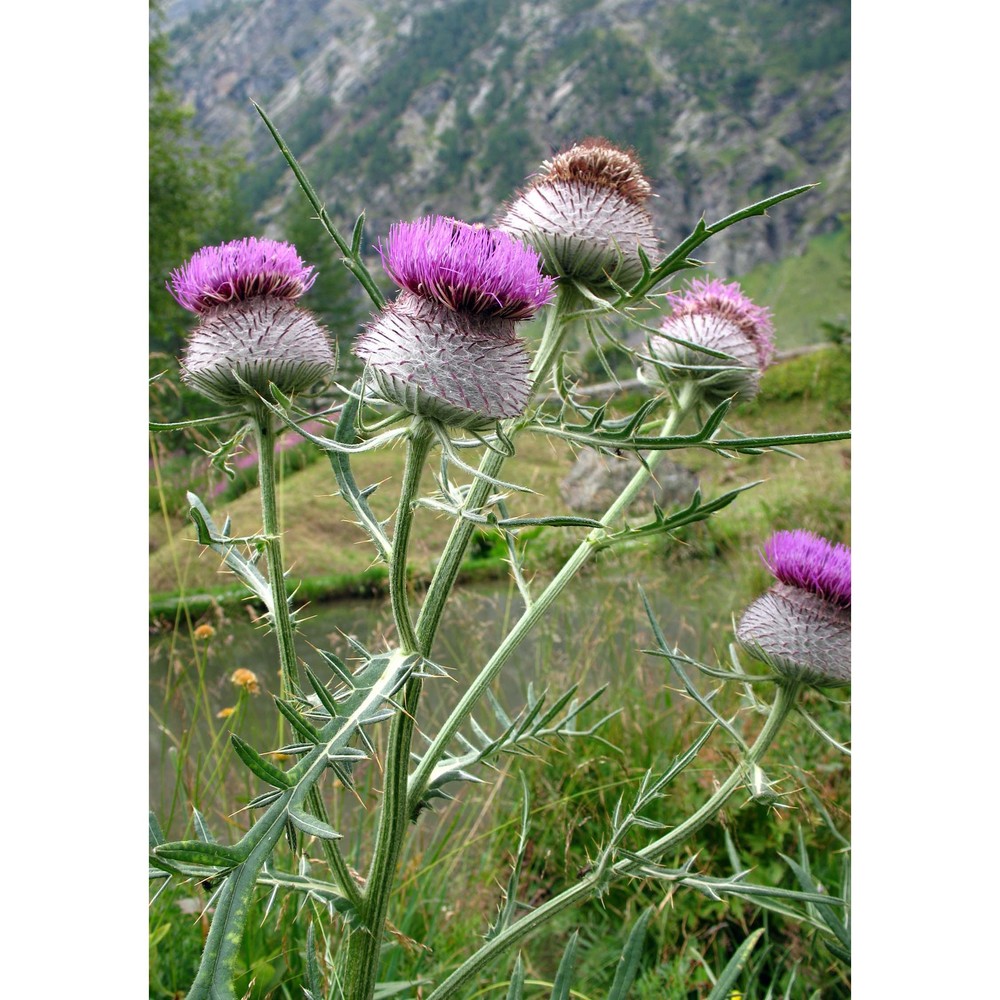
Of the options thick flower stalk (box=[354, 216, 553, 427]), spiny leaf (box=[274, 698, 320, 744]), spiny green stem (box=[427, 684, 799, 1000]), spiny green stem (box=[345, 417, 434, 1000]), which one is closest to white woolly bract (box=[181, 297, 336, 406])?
thick flower stalk (box=[354, 216, 553, 427])

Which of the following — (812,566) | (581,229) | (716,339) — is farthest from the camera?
(716,339)

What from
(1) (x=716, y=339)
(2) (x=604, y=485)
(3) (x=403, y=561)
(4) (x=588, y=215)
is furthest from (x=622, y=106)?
(3) (x=403, y=561)

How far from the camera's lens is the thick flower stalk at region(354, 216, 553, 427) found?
1104 millimetres

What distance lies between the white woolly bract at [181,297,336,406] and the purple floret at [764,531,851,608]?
1034 millimetres

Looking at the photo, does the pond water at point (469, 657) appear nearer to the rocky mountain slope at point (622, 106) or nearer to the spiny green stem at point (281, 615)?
the spiny green stem at point (281, 615)

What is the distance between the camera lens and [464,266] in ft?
3.67

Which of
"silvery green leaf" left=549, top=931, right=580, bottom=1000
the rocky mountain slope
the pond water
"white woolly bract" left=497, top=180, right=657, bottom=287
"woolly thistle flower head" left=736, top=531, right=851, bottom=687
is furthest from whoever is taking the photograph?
the rocky mountain slope

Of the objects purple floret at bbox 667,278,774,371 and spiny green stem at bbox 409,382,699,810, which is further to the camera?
purple floret at bbox 667,278,774,371

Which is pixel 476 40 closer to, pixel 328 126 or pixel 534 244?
pixel 328 126

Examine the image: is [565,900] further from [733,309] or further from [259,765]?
[733,309]

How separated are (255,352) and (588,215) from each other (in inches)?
25.1

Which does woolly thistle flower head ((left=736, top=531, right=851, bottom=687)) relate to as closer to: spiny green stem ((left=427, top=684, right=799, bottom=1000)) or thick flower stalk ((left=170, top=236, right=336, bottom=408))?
spiny green stem ((left=427, top=684, right=799, bottom=1000))

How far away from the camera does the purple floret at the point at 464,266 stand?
112 cm

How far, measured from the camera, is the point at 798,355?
15539mm
